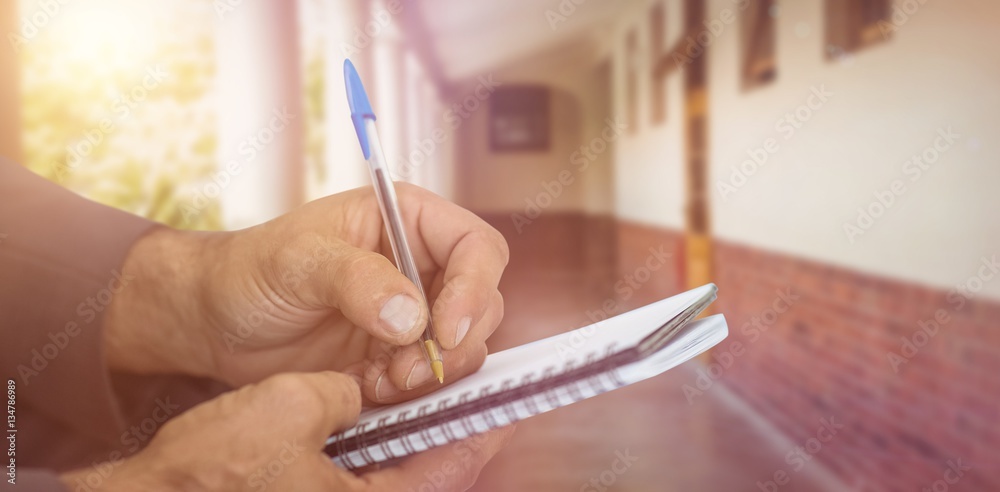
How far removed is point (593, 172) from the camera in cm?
420

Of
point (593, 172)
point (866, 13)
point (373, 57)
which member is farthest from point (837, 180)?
point (593, 172)

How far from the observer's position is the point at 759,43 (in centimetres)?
217

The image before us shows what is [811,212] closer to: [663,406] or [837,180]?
[837,180]

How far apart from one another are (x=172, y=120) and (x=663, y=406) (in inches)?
68.9

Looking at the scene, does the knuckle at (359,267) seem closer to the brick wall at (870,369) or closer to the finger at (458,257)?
the finger at (458,257)

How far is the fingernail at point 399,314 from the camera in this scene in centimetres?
39

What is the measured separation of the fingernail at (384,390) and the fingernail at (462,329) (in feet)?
0.16

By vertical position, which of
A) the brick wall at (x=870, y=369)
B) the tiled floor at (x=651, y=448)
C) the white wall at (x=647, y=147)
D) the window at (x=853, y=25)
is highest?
the window at (x=853, y=25)

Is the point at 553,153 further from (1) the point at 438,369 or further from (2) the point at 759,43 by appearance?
(1) the point at 438,369

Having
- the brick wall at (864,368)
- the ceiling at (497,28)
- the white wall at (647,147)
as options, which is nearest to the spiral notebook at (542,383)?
the brick wall at (864,368)

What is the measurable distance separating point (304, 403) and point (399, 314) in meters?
0.08

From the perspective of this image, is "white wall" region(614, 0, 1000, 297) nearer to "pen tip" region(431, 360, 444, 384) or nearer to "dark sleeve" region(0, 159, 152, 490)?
"pen tip" region(431, 360, 444, 384)

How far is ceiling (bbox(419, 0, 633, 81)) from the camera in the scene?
151 inches

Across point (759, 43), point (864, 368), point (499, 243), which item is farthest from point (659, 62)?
point (499, 243)
